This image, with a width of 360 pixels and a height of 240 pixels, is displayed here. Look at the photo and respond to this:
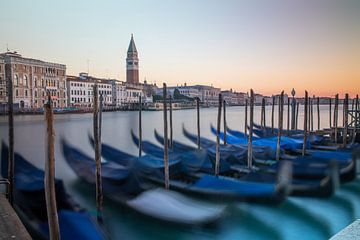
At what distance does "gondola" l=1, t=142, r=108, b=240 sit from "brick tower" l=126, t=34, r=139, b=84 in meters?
56.4

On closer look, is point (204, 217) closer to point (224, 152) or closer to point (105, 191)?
point (105, 191)

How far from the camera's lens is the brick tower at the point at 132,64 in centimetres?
6122

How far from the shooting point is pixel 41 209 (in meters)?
4.09

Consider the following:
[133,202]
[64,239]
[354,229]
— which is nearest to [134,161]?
[133,202]

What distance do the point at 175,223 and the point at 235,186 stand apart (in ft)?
3.97

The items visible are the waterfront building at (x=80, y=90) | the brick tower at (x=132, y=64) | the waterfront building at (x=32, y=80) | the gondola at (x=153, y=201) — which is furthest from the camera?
the brick tower at (x=132, y=64)

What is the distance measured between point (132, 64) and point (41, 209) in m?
59.0

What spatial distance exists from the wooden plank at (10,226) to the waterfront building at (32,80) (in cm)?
2662

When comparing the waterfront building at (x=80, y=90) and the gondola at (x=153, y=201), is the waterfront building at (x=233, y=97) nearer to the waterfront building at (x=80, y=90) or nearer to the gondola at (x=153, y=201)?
the waterfront building at (x=80, y=90)

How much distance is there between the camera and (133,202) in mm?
4699

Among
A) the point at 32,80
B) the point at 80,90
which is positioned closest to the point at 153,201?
the point at 32,80

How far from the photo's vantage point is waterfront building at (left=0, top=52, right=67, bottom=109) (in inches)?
1186

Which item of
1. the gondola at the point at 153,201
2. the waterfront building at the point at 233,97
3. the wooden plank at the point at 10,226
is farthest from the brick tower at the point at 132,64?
the wooden plank at the point at 10,226

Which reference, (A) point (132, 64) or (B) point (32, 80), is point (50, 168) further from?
(A) point (132, 64)
